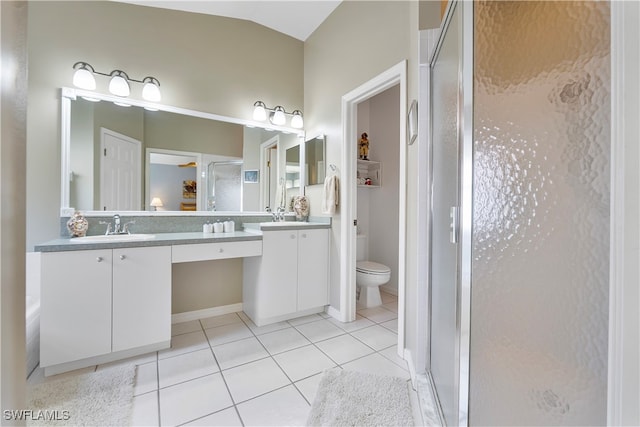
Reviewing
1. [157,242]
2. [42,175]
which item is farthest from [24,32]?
[42,175]

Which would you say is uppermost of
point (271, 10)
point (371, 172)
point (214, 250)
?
point (271, 10)

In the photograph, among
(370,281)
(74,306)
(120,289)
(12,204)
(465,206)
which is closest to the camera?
(12,204)

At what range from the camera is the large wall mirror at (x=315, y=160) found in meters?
2.60

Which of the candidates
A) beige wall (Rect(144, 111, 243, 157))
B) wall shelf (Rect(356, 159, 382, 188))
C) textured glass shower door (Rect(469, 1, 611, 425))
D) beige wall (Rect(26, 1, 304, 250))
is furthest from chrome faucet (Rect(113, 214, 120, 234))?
wall shelf (Rect(356, 159, 382, 188))

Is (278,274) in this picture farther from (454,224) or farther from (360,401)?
(454,224)

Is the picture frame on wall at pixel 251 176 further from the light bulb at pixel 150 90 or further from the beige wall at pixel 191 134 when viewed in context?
the light bulb at pixel 150 90

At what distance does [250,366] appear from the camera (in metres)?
1.64

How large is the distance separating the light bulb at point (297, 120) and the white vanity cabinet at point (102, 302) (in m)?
1.81

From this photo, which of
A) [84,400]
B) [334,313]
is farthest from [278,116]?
[84,400]

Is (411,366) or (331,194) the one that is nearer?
(411,366)

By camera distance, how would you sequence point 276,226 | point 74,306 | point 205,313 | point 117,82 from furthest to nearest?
point 205,313, point 276,226, point 117,82, point 74,306

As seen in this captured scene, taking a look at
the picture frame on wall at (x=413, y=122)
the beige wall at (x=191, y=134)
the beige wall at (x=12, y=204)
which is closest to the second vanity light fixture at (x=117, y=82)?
the beige wall at (x=191, y=134)

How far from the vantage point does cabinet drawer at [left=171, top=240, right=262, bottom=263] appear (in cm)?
183

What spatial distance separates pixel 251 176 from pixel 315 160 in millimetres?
696
